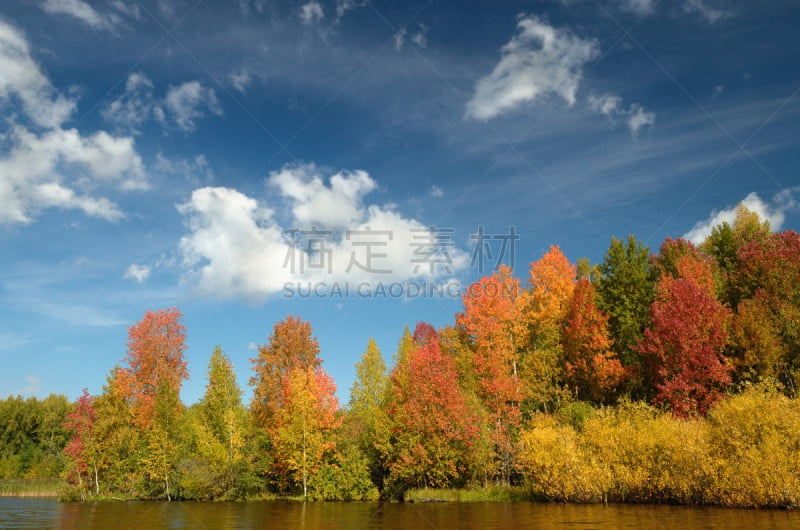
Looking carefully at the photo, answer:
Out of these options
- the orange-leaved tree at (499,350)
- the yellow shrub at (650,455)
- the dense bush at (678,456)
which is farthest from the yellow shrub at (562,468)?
the orange-leaved tree at (499,350)

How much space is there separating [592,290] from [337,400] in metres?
27.0

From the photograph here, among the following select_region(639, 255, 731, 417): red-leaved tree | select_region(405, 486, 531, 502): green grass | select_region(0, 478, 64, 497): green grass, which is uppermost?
select_region(639, 255, 731, 417): red-leaved tree

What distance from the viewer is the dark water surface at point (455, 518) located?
25.5 meters

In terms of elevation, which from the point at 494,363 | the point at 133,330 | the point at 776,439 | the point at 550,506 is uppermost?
the point at 133,330

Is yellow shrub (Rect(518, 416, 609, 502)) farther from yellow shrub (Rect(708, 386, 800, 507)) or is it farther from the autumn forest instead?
yellow shrub (Rect(708, 386, 800, 507))

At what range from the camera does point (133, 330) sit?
219ft

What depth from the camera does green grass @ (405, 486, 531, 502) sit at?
142ft

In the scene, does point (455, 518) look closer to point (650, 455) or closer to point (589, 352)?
point (650, 455)

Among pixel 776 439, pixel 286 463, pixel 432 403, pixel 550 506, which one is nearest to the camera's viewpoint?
pixel 776 439

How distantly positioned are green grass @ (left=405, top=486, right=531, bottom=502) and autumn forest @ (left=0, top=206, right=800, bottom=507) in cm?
40

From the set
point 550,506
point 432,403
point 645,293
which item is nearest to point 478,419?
point 432,403

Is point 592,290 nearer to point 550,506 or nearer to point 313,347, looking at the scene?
point 550,506

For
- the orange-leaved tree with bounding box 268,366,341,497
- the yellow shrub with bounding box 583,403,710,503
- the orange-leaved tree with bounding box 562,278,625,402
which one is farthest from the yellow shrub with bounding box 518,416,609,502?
the orange-leaved tree with bounding box 268,366,341,497

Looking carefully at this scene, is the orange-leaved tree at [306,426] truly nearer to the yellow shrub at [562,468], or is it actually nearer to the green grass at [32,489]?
the yellow shrub at [562,468]
